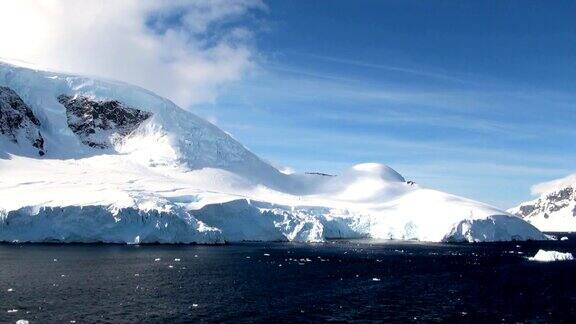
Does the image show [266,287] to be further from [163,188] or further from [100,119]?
[100,119]

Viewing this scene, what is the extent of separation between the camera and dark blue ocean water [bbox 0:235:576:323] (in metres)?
39.0

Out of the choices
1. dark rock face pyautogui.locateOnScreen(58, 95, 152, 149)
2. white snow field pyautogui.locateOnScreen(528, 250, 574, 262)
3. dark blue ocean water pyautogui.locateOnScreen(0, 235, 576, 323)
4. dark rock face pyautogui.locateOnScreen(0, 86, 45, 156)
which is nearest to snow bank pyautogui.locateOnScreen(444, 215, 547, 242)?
white snow field pyautogui.locateOnScreen(528, 250, 574, 262)

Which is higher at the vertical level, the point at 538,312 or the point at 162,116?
the point at 162,116

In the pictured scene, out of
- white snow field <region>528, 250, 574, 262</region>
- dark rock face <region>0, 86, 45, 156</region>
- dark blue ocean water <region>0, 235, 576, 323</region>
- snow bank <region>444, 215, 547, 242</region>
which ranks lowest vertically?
dark blue ocean water <region>0, 235, 576, 323</region>

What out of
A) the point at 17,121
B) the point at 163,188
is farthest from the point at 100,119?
the point at 163,188

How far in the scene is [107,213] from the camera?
86.9 metres

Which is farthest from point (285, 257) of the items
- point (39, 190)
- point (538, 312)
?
point (39, 190)

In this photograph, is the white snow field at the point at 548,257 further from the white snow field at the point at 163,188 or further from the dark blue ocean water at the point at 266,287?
the white snow field at the point at 163,188

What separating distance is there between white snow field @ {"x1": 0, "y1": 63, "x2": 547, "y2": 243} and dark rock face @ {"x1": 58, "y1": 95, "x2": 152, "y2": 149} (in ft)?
0.90

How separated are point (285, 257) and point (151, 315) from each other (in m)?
40.6

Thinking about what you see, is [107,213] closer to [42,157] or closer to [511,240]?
[42,157]

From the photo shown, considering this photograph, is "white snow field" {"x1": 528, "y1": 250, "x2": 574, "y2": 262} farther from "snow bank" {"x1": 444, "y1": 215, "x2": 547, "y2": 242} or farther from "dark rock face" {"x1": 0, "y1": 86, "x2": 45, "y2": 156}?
"dark rock face" {"x1": 0, "y1": 86, "x2": 45, "y2": 156}

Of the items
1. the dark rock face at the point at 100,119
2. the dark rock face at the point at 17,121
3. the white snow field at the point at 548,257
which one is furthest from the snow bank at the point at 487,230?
the dark rock face at the point at 17,121

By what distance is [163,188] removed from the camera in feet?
359
